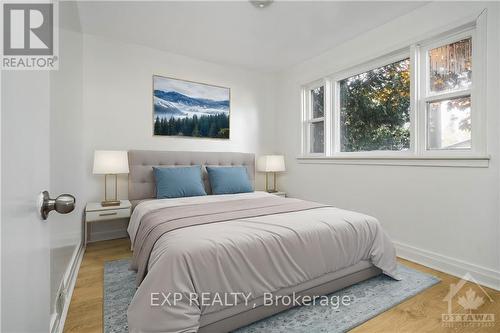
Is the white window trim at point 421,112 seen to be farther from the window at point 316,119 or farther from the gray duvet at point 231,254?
the gray duvet at point 231,254

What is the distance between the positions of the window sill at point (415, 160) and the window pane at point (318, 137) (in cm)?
26

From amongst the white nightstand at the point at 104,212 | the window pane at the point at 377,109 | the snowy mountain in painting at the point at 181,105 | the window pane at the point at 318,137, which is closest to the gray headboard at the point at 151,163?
the white nightstand at the point at 104,212

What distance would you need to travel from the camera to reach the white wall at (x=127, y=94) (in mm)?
3160

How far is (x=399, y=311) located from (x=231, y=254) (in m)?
1.23

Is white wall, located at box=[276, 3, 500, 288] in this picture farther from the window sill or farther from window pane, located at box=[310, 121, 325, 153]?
window pane, located at box=[310, 121, 325, 153]

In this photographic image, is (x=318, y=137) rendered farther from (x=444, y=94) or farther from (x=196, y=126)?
(x=196, y=126)

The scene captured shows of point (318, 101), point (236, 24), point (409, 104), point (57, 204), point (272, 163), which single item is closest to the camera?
point (57, 204)

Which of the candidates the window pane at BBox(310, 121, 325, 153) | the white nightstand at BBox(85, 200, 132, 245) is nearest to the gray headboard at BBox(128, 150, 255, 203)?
the white nightstand at BBox(85, 200, 132, 245)

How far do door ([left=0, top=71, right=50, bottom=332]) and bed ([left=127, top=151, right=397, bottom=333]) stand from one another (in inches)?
26.6

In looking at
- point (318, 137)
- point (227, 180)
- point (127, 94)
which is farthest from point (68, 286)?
point (318, 137)

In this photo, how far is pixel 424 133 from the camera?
256 centimetres

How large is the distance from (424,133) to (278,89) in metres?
2.60

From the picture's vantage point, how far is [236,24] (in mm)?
2908

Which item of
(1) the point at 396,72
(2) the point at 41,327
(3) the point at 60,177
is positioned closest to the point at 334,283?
(2) the point at 41,327
